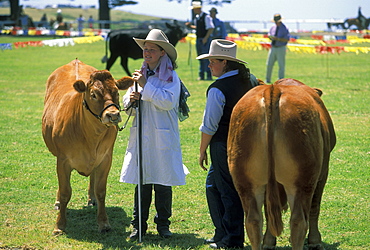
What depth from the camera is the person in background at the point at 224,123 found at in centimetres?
521

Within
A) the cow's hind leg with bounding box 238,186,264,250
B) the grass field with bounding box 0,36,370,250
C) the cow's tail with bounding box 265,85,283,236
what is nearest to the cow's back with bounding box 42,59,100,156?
the grass field with bounding box 0,36,370,250

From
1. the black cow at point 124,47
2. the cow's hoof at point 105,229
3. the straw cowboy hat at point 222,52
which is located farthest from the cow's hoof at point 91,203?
the black cow at point 124,47

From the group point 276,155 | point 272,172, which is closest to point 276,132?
point 276,155

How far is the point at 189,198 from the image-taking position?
23.8ft

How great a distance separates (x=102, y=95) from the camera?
5.70 metres

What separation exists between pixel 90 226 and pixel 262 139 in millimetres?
2871

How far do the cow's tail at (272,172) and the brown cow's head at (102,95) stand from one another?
1735 mm

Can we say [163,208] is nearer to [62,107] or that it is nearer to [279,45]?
[62,107]

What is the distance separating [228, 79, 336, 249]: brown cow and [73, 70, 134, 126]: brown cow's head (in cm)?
146

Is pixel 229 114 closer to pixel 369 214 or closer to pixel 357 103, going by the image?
pixel 369 214

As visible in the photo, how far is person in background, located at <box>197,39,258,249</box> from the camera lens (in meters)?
5.21

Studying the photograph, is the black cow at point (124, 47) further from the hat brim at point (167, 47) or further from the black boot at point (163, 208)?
the black boot at point (163, 208)

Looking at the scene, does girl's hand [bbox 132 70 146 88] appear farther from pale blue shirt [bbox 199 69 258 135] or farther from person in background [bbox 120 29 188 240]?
pale blue shirt [bbox 199 69 258 135]

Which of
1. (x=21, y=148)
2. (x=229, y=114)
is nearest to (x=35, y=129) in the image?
(x=21, y=148)
